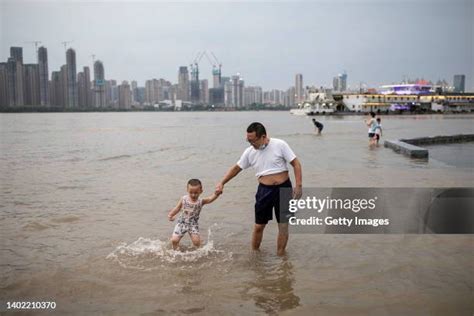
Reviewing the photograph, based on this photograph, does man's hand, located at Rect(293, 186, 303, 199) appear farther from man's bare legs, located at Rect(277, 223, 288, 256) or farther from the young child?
the young child

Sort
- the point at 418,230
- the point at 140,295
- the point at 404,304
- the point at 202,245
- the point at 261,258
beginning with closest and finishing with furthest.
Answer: the point at 404,304, the point at 140,295, the point at 261,258, the point at 202,245, the point at 418,230

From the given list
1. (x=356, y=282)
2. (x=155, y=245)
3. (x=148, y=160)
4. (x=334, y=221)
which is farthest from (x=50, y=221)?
(x=148, y=160)

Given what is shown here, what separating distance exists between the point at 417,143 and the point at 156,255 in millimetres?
20291

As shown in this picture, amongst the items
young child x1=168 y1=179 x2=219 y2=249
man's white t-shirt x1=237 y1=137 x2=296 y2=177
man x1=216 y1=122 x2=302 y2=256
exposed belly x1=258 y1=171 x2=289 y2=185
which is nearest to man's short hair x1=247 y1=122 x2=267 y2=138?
man x1=216 y1=122 x2=302 y2=256

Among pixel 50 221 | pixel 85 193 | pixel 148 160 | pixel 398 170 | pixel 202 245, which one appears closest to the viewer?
pixel 202 245

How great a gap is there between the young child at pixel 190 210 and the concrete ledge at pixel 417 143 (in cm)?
1266

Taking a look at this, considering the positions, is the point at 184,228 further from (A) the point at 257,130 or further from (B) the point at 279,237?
(A) the point at 257,130

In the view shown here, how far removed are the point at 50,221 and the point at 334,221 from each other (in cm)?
521

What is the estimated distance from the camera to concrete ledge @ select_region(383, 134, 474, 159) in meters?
17.0

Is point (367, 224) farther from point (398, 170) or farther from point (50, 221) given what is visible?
point (398, 170)

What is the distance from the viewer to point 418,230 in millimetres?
7262

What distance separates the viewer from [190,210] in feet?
20.2

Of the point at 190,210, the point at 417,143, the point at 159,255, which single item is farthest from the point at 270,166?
the point at 417,143

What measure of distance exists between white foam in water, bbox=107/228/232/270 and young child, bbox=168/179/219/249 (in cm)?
16
